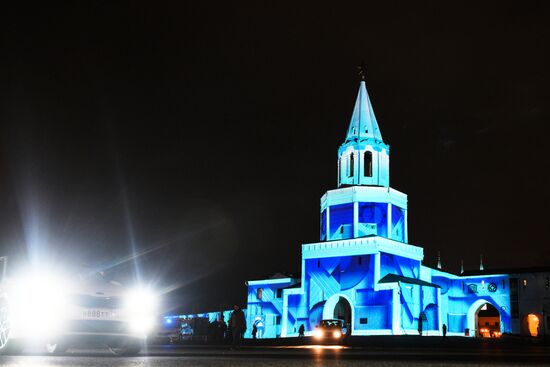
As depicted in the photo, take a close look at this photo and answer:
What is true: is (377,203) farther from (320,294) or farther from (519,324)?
(519,324)

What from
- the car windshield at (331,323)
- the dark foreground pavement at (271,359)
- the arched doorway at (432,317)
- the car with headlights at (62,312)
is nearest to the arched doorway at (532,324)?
the arched doorway at (432,317)

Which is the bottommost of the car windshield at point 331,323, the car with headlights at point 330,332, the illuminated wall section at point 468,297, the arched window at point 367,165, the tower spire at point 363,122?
the car with headlights at point 330,332

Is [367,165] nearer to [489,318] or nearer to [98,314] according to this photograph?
[489,318]

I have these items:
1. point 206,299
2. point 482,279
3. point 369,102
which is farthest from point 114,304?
point 206,299

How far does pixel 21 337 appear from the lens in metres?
12.8

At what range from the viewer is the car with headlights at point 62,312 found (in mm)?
12844

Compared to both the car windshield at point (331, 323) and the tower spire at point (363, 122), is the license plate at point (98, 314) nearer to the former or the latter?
the car windshield at point (331, 323)

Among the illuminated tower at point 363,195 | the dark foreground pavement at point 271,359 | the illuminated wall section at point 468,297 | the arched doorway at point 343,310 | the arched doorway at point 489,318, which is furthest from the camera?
the arched doorway at point 489,318

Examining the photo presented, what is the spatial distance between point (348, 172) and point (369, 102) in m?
7.64

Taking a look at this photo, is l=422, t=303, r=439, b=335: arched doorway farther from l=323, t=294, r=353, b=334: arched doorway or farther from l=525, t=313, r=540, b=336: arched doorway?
l=525, t=313, r=540, b=336: arched doorway

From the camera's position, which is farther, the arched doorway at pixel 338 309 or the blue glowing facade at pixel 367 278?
the arched doorway at pixel 338 309

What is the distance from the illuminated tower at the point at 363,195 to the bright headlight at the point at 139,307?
50.7 meters

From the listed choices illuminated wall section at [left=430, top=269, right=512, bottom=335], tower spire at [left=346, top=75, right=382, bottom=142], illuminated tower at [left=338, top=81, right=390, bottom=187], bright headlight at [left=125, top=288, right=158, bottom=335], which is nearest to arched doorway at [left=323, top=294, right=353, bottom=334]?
Result: illuminated wall section at [left=430, top=269, right=512, bottom=335]

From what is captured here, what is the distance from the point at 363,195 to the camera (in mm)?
64875
